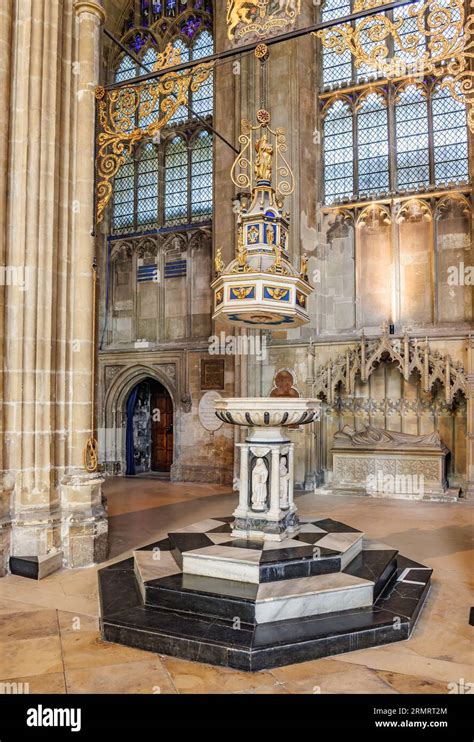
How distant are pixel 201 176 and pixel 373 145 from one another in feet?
13.2

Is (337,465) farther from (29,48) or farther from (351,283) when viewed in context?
(29,48)

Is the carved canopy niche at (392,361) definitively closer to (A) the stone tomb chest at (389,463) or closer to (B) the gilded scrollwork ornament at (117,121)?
(A) the stone tomb chest at (389,463)

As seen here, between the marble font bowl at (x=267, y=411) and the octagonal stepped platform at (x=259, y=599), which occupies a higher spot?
the marble font bowl at (x=267, y=411)

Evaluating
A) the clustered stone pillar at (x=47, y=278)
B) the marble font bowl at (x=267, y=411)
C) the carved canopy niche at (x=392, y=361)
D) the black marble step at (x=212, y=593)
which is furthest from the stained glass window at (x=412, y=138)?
the black marble step at (x=212, y=593)

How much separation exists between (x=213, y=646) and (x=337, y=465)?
7304mm

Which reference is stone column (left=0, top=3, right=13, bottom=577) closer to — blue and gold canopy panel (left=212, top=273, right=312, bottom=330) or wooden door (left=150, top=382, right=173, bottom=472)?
blue and gold canopy panel (left=212, top=273, right=312, bottom=330)

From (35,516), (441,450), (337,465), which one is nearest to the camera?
(35,516)

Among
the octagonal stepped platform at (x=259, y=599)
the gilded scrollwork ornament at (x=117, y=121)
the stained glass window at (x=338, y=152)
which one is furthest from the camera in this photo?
the stained glass window at (x=338, y=152)

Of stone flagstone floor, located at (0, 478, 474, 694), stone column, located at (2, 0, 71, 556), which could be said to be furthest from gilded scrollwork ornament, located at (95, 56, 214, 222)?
stone flagstone floor, located at (0, 478, 474, 694)

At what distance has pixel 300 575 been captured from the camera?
4.55m

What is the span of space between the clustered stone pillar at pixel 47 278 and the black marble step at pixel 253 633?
159 cm

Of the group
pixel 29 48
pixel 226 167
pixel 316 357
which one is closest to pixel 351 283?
pixel 316 357

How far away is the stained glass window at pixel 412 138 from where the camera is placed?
1130 cm

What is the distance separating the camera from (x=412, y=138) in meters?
11.4
